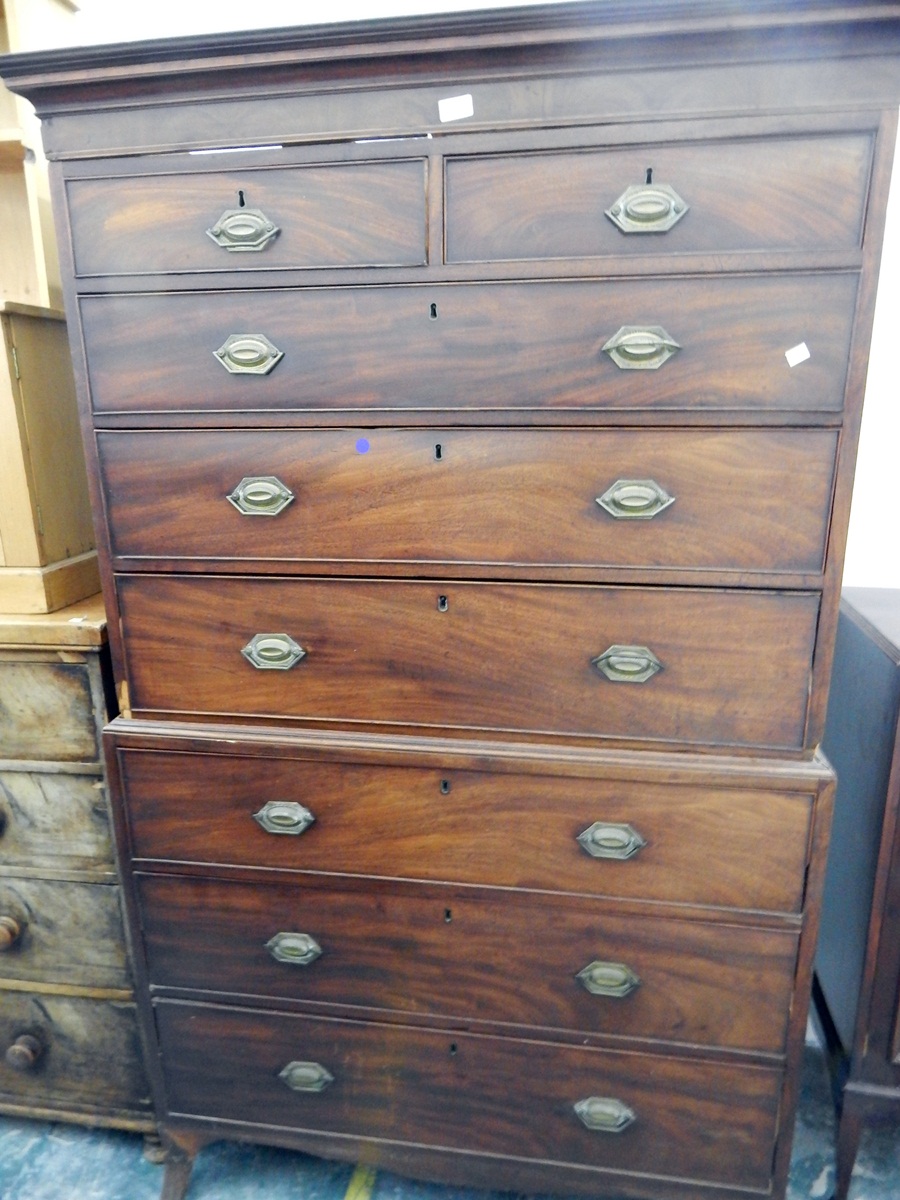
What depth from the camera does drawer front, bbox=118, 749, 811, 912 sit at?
47.8 inches

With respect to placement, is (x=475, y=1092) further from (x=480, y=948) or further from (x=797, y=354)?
(x=797, y=354)

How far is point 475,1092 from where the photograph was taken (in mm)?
1392

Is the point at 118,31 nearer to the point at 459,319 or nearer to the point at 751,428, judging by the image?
the point at 459,319

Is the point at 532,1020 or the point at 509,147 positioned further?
the point at 532,1020

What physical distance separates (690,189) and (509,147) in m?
0.24

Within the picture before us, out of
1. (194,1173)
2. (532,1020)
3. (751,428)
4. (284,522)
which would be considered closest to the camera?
(751,428)

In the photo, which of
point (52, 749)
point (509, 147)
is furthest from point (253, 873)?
point (509, 147)

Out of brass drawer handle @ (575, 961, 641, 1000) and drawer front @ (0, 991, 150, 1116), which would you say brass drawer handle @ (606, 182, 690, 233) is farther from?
drawer front @ (0, 991, 150, 1116)

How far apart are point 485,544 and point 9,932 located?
1.21 m

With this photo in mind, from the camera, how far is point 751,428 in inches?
42.6

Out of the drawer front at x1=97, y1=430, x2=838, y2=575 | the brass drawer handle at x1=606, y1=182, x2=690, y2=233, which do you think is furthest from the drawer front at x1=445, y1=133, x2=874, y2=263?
the drawer front at x1=97, y1=430, x2=838, y2=575

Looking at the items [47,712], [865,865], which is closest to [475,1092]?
[865,865]

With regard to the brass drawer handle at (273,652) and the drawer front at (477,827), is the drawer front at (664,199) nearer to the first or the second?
the brass drawer handle at (273,652)

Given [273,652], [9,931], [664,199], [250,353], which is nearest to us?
[664,199]
